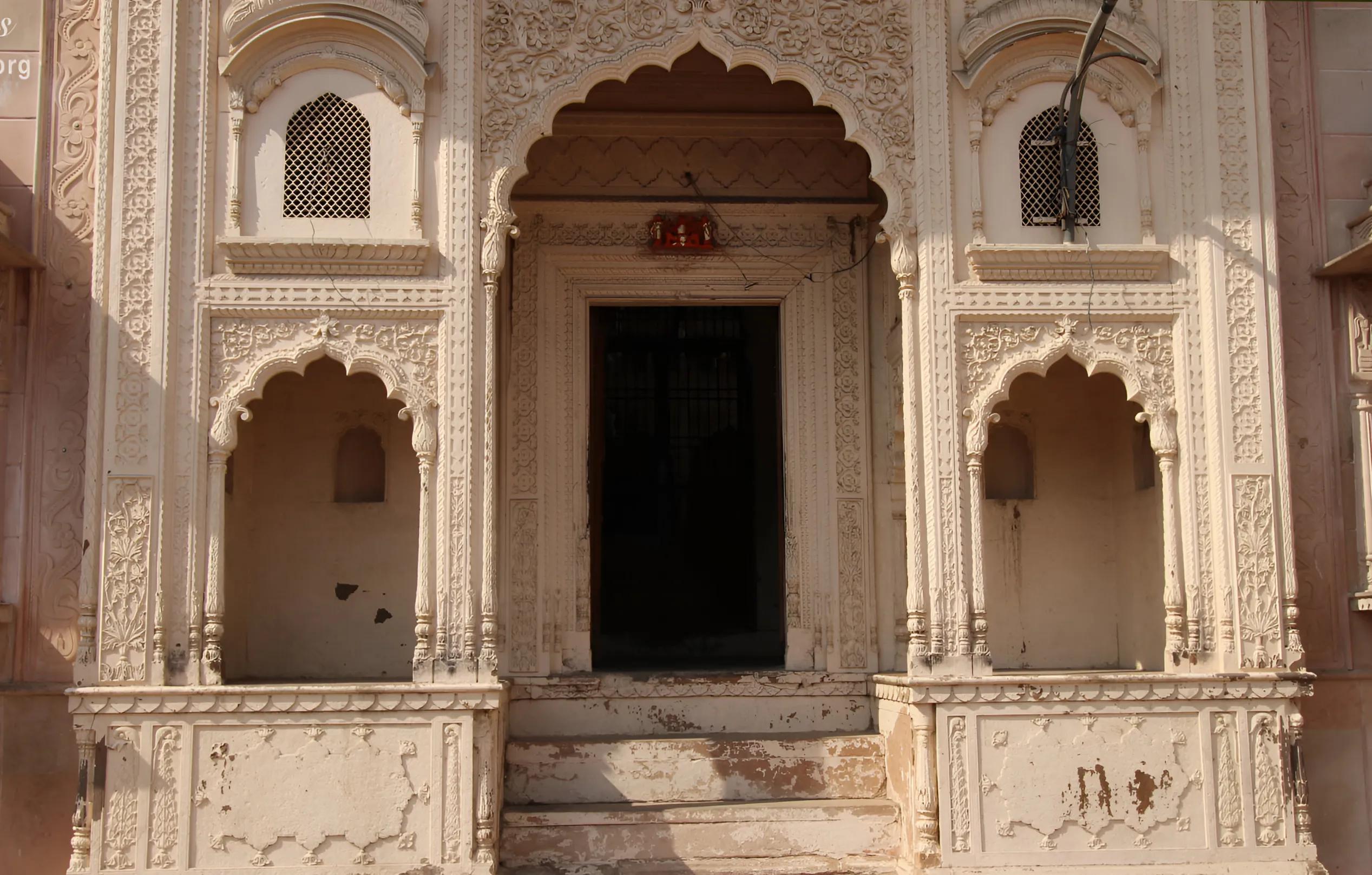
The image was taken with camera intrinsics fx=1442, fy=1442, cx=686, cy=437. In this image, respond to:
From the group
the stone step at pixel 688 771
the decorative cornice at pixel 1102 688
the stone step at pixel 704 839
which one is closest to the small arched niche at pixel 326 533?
the stone step at pixel 688 771

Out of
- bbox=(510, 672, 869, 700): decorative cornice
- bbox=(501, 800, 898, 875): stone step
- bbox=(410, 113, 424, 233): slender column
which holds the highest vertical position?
bbox=(410, 113, 424, 233): slender column

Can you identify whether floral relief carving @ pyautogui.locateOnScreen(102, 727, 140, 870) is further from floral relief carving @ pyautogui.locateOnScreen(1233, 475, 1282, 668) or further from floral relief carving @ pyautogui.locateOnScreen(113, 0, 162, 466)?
floral relief carving @ pyautogui.locateOnScreen(1233, 475, 1282, 668)

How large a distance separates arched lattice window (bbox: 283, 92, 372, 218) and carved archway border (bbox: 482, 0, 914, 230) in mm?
713

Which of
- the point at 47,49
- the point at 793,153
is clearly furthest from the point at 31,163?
the point at 793,153

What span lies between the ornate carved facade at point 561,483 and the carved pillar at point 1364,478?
0.03 m

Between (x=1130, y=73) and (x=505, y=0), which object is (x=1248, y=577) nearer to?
(x=1130, y=73)

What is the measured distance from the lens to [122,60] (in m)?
8.02

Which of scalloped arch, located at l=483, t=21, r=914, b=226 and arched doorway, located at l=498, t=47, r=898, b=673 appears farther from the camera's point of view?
arched doorway, located at l=498, t=47, r=898, b=673

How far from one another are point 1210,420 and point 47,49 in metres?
7.06

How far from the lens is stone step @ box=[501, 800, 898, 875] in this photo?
8.05 meters

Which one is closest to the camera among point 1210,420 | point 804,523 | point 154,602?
point 154,602

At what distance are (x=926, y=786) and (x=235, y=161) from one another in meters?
5.11

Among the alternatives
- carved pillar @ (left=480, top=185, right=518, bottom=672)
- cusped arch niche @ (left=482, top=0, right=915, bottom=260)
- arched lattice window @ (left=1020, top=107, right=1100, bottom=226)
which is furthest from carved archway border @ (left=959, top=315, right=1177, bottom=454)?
carved pillar @ (left=480, top=185, right=518, bottom=672)

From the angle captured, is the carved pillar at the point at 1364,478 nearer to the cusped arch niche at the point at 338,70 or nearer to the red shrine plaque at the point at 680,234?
the red shrine plaque at the point at 680,234
